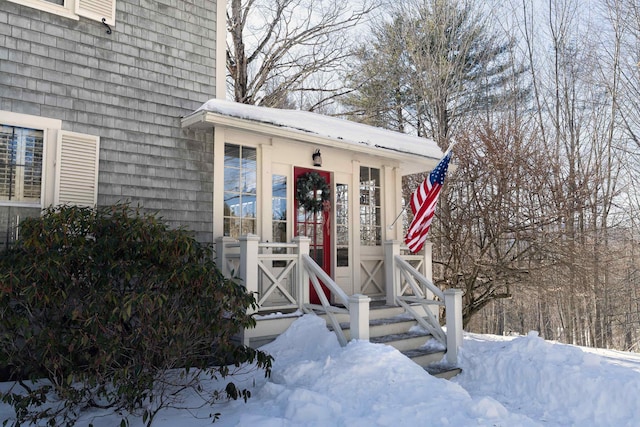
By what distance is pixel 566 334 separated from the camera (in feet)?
48.0

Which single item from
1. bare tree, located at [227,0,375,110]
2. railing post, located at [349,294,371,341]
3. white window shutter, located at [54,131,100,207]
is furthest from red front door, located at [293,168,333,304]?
bare tree, located at [227,0,375,110]

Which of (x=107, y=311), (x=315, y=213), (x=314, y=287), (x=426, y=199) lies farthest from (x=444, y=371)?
(x=107, y=311)

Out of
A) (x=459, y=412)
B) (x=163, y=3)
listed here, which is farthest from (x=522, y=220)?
(x=163, y=3)

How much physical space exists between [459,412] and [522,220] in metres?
8.21

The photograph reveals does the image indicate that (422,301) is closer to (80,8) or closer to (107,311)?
(107,311)

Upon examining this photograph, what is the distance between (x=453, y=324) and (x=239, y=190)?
324cm

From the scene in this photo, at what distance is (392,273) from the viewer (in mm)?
6707

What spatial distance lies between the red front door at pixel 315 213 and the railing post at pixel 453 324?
1933 millimetres

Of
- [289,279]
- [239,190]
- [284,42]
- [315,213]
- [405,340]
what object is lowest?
[405,340]

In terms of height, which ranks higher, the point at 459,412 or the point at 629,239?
the point at 629,239

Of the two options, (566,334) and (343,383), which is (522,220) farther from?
(343,383)

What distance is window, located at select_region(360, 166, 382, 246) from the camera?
748cm

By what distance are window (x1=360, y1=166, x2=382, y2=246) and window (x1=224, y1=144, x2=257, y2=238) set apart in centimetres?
199

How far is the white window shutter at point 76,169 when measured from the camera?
16.1 feet
